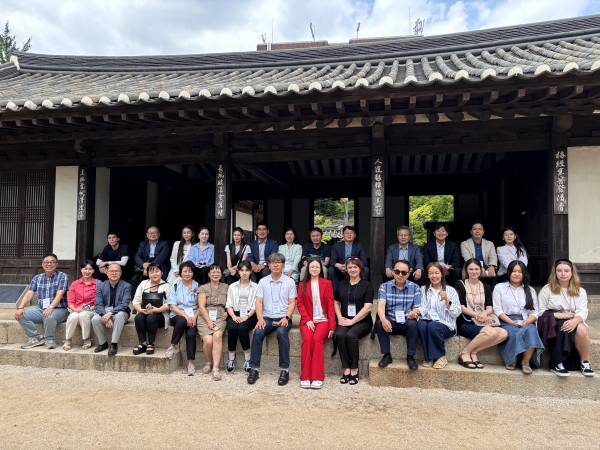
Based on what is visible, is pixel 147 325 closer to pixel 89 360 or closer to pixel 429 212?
pixel 89 360

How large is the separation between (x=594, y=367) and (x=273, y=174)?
20.5ft

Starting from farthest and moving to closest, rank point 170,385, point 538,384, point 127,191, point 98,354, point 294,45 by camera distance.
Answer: point 294,45 < point 127,191 < point 98,354 < point 170,385 < point 538,384

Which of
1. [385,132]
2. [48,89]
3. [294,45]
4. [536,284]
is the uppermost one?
[294,45]

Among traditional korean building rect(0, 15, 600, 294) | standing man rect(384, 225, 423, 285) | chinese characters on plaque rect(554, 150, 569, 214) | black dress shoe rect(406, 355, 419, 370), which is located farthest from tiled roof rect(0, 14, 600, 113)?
black dress shoe rect(406, 355, 419, 370)

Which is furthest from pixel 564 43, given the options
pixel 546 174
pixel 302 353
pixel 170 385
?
pixel 170 385

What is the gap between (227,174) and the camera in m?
6.53

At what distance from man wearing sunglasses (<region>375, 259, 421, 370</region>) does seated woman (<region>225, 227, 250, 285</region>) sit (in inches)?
96.1

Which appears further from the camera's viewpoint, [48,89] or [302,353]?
[48,89]

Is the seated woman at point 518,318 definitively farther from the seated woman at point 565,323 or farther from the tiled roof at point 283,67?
the tiled roof at point 283,67

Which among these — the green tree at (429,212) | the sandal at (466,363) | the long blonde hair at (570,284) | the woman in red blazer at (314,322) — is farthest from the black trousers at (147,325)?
the green tree at (429,212)

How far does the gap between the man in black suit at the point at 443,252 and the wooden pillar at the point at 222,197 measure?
2.99 meters

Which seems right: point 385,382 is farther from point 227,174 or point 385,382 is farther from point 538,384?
point 227,174

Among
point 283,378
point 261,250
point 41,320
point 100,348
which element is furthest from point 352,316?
point 41,320

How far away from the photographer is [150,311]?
5191mm
